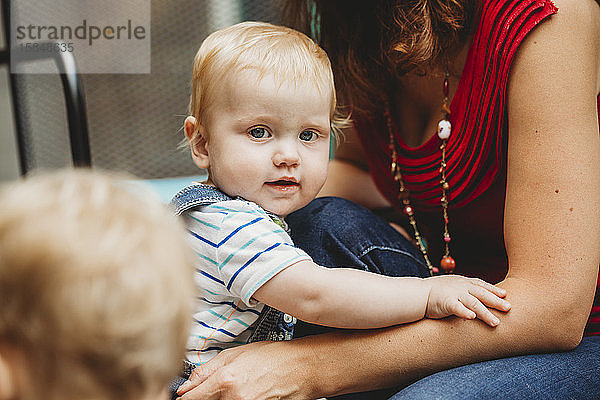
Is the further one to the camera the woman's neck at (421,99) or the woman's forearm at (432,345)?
the woman's neck at (421,99)

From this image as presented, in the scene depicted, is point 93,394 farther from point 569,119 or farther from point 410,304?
point 569,119

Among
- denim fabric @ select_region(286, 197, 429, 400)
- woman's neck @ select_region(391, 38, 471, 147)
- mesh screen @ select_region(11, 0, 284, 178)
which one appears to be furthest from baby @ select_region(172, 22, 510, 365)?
mesh screen @ select_region(11, 0, 284, 178)

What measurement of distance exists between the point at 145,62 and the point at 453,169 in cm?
107

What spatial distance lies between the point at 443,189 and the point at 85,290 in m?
0.72

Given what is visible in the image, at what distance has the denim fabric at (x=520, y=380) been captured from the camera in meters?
0.84

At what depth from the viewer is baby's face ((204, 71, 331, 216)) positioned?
899 millimetres

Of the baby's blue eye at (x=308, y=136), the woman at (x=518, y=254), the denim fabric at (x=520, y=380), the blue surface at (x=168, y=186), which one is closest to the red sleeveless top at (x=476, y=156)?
the woman at (x=518, y=254)

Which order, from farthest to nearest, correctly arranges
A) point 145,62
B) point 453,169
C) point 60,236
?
point 145,62, point 453,169, point 60,236

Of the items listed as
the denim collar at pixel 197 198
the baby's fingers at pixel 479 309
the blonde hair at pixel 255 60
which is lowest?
the baby's fingers at pixel 479 309

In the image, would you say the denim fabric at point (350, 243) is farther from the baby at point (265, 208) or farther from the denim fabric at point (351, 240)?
the baby at point (265, 208)

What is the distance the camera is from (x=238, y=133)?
912 millimetres

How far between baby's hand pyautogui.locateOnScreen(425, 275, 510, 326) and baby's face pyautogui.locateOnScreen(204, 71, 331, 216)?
23 cm

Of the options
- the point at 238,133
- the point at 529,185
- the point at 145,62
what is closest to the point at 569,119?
the point at 529,185

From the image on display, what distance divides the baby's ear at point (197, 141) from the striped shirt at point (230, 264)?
78mm
